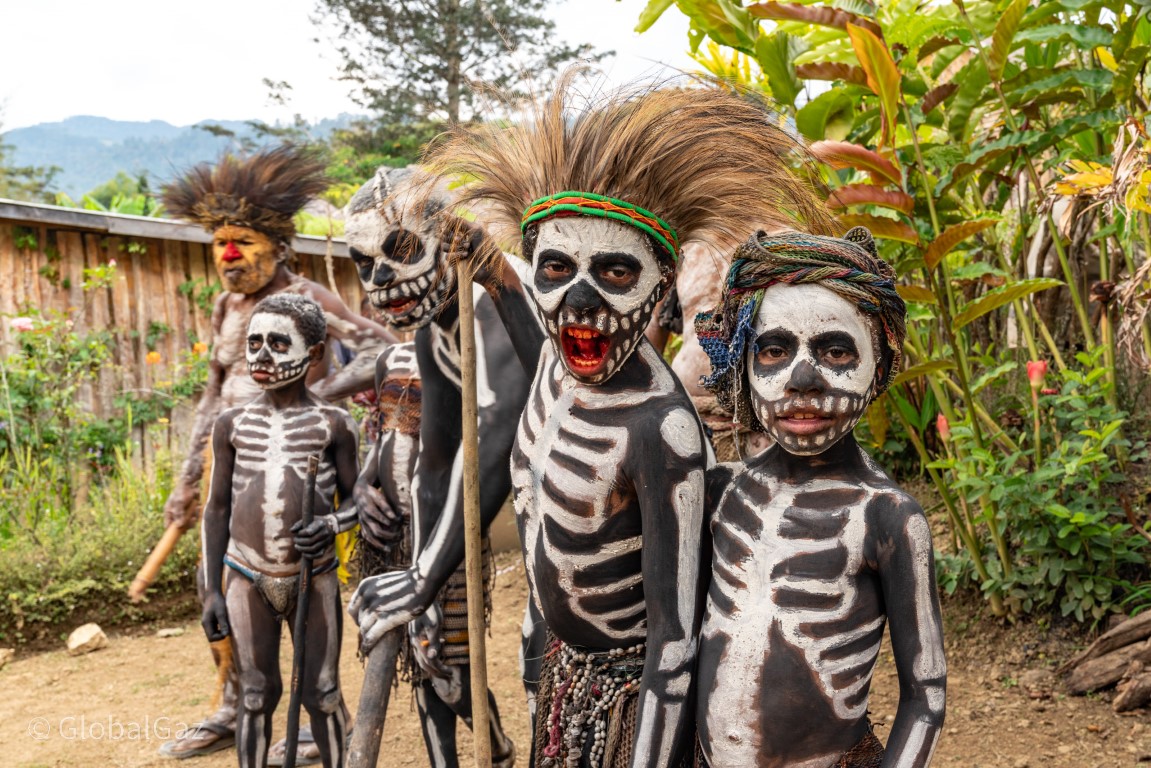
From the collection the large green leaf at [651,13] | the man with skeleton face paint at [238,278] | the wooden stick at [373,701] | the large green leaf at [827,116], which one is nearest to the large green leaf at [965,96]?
the large green leaf at [827,116]

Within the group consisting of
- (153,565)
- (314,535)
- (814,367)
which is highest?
(814,367)

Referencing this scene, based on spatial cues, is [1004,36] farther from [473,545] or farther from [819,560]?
[473,545]

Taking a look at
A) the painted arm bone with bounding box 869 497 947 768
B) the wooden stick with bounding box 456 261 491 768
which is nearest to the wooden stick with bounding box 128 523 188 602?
the wooden stick with bounding box 456 261 491 768

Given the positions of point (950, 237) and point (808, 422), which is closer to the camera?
point (808, 422)

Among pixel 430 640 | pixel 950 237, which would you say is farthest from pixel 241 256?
pixel 950 237

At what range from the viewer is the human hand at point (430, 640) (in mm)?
3145

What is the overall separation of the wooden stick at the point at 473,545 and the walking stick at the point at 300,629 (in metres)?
1.25

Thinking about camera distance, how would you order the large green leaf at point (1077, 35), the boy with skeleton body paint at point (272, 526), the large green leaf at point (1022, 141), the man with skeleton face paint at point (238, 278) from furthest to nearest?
the man with skeleton face paint at point (238, 278) → the large green leaf at point (1022, 141) → the large green leaf at point (1077, 35) → the boy with skeleton body paint at point (272, 526)

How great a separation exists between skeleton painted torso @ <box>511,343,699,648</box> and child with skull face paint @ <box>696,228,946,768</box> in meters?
0.28

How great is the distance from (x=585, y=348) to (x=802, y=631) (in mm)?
701

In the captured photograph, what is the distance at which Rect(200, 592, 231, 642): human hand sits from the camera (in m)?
3.53

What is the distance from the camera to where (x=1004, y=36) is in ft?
11.9

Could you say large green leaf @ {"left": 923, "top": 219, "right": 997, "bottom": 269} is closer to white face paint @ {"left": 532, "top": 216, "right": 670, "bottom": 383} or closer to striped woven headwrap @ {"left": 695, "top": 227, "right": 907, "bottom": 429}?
striped woven headwrap @ {"left": 695, "top": 227, "right": 907, "bottom": 429}

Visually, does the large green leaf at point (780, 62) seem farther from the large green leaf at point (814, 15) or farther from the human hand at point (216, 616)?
the human hand at point (216, 616)
